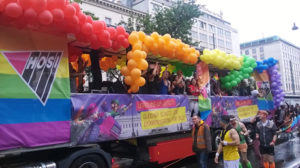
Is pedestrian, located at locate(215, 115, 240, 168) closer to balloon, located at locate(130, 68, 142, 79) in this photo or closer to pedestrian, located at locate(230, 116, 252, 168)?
pedestrian, located at locate(230, 116, 252, 168)

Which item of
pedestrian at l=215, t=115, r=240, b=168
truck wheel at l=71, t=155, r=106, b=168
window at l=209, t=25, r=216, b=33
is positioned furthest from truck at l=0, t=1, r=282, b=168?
window at l=209, t=25, r=216, b=33

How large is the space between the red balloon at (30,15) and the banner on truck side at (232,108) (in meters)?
6.22

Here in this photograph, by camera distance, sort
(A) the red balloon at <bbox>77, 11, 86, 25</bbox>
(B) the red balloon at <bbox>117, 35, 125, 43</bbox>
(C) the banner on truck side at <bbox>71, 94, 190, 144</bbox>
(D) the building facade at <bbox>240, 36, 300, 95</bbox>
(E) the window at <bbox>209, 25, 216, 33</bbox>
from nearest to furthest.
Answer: (A) the red balloon at <bbox>77, 11, 86, 25</bbox> → (C) the banner on truck side at <bbox>71, 94, 190, 144</bbox> → (B) the red balloon at <bbox>117, 35, 125, 43</bbox> → (E) the window at <bbox>209, 25, 216, 33</bbox> → (D) the building facade at <bbox>240, 36, 300, 95</bbox>

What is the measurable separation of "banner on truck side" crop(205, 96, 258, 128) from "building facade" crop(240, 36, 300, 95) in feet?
345

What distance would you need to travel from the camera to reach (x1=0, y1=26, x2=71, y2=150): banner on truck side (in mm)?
4148

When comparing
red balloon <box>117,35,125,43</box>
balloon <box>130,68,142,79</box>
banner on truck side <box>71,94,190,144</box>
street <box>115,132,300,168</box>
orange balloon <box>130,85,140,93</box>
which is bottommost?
street <box>115,132,300,168</box>

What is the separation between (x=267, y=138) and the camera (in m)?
6.62

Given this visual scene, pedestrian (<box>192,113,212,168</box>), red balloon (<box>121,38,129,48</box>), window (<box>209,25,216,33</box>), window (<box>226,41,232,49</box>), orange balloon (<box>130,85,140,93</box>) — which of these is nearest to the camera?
red balloon (<box>121,38,129,48</box>)

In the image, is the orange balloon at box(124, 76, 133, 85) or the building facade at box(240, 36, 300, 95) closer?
the orange balloon at box(124, 76, 133, 85)

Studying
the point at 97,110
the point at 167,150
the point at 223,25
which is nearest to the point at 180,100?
the point at 167,150

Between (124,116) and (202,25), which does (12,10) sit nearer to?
(124,116)

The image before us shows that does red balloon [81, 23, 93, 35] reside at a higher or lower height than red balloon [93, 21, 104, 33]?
lower

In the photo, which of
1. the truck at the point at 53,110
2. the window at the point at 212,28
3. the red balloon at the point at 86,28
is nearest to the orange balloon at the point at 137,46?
the truck at the point at 53,110

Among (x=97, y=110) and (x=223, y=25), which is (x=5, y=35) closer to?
(x=97, y=110)
